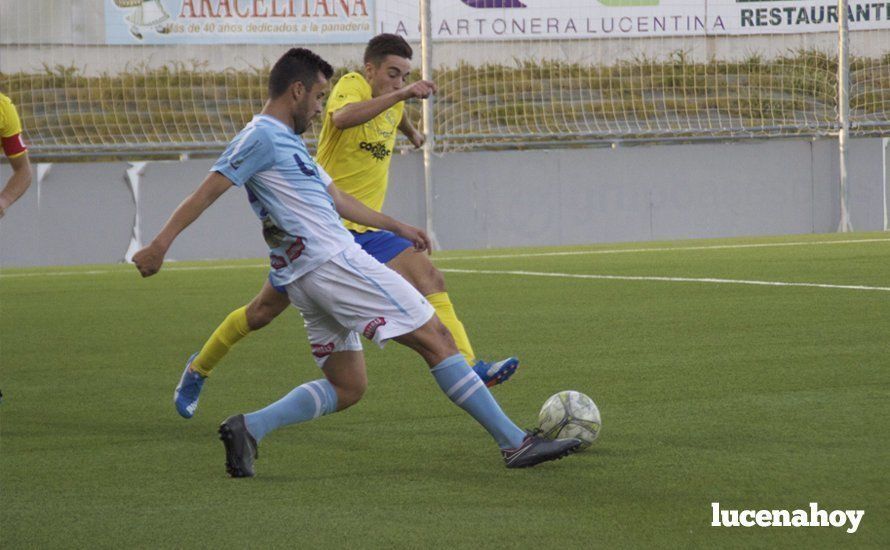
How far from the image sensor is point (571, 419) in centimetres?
548

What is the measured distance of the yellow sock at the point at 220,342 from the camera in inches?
262

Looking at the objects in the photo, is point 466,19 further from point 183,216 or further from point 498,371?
point 183,216

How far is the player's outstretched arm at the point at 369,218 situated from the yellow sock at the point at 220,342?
53.4 inches

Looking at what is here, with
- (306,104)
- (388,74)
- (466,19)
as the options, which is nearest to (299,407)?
(306,104)

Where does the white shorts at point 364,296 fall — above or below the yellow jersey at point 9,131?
below

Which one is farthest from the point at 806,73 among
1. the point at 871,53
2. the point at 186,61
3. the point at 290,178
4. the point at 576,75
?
the point at 290,178

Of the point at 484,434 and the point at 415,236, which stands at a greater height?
the point at 415,236

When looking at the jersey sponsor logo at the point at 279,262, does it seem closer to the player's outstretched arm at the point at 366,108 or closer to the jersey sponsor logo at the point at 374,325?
the jersey sponsor logo at the point at 374,325

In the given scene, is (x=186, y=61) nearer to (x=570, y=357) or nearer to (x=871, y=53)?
(x=871, y=53)

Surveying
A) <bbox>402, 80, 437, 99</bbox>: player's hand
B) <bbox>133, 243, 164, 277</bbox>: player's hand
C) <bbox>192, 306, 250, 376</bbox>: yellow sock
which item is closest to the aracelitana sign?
<bbox>402, 80, 437, 99</bbox>: player's hand

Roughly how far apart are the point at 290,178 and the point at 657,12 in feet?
56.9

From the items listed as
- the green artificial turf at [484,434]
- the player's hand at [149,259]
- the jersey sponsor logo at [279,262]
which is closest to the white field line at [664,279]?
the green artificial turf at [484,434]

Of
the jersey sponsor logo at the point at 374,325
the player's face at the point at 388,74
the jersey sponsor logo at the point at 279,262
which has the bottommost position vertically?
the jersey sponsor logo at the point at 374,325

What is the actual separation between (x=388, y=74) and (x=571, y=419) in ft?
8.97
